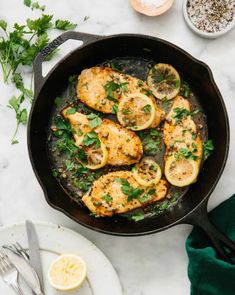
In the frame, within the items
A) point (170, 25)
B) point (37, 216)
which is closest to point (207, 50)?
point (170, 25)

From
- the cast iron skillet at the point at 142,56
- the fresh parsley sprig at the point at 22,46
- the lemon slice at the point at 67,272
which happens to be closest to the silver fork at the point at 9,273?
the lemon slice at the point at 67,272

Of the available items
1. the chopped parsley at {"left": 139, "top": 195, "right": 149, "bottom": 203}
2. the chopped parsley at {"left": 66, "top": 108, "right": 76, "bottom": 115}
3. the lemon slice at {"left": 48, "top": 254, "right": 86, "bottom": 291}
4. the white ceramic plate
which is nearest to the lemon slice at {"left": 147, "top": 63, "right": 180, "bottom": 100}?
the chopped parsley at {"left": 66, "top": 108, "right": 76, "bottom": 115}

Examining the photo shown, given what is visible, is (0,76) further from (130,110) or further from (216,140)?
(216,140)

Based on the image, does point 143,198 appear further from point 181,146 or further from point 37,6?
point 37,6

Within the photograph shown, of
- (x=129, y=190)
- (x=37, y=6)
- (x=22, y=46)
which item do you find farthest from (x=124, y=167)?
(x=37, y=6)

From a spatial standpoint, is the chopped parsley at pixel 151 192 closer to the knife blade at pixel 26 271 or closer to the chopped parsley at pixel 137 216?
the chopped parsley at pixel 137 216

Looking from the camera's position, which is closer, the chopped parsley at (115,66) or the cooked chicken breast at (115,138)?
the cooked chicken breast at (115,138)
